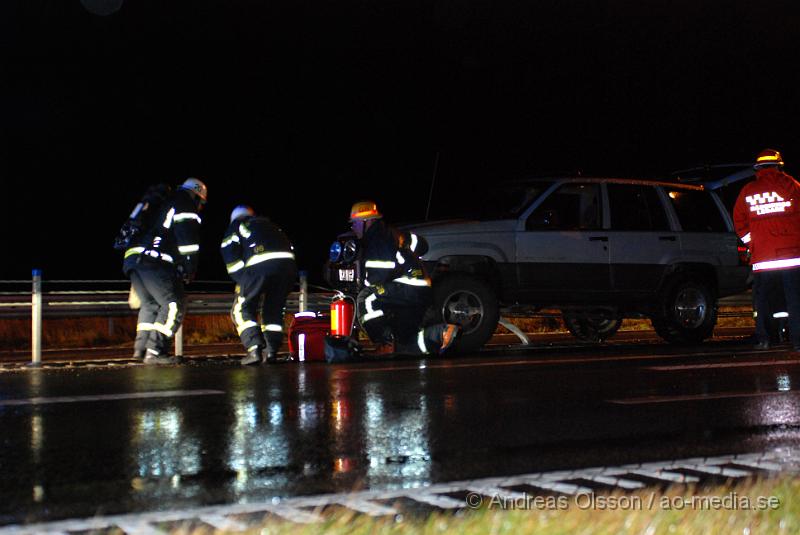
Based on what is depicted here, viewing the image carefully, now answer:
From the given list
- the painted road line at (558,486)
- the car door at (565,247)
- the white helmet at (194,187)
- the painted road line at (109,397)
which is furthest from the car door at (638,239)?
the painted road line at (558,486)

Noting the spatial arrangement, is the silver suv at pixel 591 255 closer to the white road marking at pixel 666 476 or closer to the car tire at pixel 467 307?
the car tire at pixel 467 307

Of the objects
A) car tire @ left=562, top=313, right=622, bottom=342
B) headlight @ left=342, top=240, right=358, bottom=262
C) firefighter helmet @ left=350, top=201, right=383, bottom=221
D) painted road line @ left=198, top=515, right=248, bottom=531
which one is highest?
firefighter helmet @ left=350, top=201, right=383, bottom=221

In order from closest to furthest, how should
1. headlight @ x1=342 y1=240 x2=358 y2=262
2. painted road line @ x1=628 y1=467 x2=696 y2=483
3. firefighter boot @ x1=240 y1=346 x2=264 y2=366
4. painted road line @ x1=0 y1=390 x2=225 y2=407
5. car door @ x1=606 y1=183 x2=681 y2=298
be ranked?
painted road line @ x1=628 y1=467 x2=696 y2=483
painted road line @ x1=0 y1=390 x2=225 y2=407
firefighter boot @ x1=240 y1=346 x2=264 y2=366
headlight @ x1=342 y1=240 x2=358 y2=262
car door @ x1=606 y1=183 x2=681 y2=298

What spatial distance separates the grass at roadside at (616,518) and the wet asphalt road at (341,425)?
0.72 m

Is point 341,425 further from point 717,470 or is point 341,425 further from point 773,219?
point 773,219

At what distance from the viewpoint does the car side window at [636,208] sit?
12.7m

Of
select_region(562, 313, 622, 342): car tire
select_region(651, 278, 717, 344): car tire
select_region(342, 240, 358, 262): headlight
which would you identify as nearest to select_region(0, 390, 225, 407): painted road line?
select_region(342, 240, 358, 262): headlight

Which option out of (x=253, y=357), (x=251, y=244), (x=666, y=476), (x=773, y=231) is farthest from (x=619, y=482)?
(x=773, y=231)

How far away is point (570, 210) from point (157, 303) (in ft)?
16.3

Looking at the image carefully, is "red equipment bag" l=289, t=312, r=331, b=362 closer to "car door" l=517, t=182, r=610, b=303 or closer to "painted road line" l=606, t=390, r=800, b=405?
"car door" l=517, t=182, r=610, b=303

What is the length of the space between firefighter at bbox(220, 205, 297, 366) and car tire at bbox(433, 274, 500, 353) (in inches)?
68.6

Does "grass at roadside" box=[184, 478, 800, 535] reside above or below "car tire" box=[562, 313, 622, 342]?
below

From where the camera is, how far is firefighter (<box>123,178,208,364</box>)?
32.7ft

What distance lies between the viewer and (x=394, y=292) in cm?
1058
